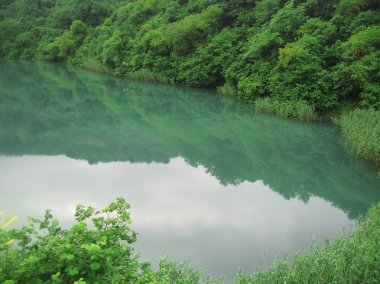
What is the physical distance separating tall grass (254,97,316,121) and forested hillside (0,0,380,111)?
28cm

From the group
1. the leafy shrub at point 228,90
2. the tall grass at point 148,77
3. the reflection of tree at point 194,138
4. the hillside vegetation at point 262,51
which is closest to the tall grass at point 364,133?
the hillside vegetation at point 262,51

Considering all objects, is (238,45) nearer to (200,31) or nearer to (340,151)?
(200,31)

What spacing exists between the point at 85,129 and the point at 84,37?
3127cm

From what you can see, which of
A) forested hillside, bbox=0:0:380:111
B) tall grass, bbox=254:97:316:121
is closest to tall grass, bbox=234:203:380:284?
forested hillside, bbox=0:0:380:111

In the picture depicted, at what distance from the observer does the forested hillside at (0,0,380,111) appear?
60.4 feet

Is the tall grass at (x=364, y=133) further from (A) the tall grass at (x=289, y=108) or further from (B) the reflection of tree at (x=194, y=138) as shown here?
(A) the tall grass at (x=289, y=108)

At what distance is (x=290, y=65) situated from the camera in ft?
63.1

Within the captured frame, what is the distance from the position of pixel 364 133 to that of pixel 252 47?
10.7 meters

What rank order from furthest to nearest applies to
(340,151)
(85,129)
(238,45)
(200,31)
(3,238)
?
(200,31) < (238,45) < (85,129) < (340,151) < (3,238)

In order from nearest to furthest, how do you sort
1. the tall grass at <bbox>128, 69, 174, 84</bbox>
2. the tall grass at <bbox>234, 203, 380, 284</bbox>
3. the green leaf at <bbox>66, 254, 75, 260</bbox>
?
the green leaf at <bbox>66, 254, 75, 260</bbox> → the tall grass at <bbox>234, 203, 380, 284</bbox> → the tall grass at <bbox>128, 69, 174, 84</bbox>

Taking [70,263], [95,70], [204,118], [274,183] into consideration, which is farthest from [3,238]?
[95,70]

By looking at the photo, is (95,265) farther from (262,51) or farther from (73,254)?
(262,51)

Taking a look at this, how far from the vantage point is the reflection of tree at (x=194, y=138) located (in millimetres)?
11781

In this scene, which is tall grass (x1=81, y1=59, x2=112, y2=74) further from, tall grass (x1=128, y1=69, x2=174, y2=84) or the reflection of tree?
the reflection of tree
